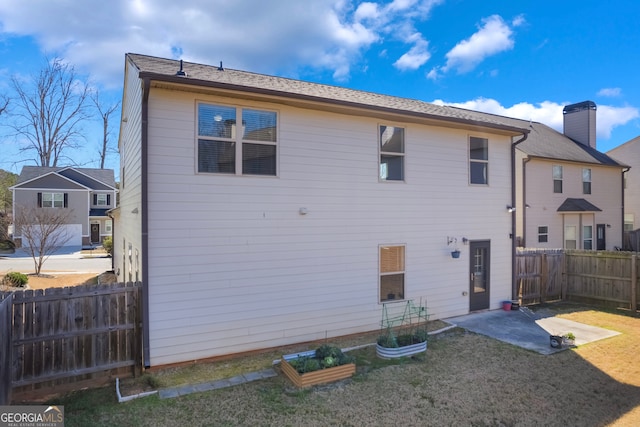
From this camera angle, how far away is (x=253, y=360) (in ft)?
20.3

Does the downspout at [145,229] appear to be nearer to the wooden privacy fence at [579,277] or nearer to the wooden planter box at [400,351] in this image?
the wooden planter box at [400,351]

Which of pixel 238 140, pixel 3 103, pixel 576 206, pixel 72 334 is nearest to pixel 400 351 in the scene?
pixel 238 140

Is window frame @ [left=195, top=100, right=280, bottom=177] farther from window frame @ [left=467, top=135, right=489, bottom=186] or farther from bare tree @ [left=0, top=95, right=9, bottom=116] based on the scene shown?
bare tree @ [left=0, top=95, right=9, bottom=116]

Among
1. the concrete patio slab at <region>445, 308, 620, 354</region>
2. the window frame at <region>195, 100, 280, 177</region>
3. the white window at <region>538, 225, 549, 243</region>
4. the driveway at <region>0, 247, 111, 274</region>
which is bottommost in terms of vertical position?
the driveway at <region>0, 247, 111, 274</region>

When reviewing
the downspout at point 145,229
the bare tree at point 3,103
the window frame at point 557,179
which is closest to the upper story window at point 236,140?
the downspout at point 145,229

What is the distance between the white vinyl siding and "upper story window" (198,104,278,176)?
0.14 m

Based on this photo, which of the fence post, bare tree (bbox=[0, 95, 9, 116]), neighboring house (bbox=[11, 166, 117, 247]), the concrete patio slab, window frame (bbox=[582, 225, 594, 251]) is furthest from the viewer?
neighboring house (bbox=[11, 166, 117, 247])

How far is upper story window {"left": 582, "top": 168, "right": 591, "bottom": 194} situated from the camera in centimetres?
1847

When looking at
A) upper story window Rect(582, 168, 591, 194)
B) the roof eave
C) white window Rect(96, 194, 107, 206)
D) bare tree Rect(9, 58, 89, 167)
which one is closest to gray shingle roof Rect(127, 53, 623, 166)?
the roof eave

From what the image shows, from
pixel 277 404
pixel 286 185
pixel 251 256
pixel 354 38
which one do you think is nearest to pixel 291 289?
pixel 251 256

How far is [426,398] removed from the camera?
15.6ft

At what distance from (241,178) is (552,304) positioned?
10.1 metres

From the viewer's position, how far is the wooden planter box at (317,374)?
16.6 ft

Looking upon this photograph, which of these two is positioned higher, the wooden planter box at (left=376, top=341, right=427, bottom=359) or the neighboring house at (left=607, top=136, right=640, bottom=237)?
the neighboring house at (left=607, top=136, right=640, bottom=237)
